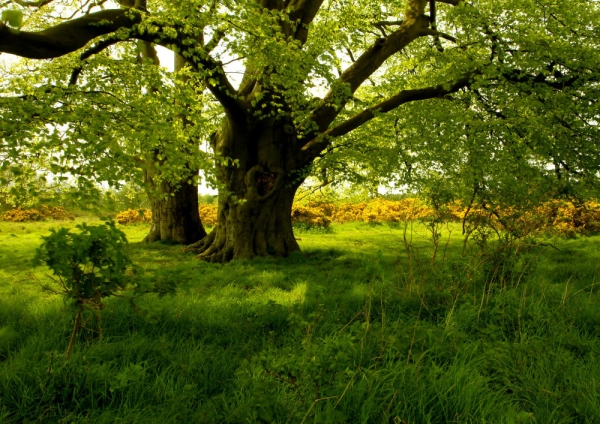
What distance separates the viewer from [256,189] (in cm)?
1031

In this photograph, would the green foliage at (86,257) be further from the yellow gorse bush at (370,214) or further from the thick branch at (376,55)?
the yellow gorse bush at (370,214)

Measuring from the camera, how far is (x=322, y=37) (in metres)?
11.0

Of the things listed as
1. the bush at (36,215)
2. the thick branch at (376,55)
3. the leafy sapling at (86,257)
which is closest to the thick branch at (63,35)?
the leafy sapling at (86,257)

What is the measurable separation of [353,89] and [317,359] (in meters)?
8.99

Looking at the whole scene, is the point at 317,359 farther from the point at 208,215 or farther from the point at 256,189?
the point at 208,215

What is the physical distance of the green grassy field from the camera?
104 inches

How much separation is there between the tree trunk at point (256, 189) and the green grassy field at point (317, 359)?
177 inches

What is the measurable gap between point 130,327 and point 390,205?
66.4 feet

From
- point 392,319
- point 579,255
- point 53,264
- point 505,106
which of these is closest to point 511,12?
point 505,106

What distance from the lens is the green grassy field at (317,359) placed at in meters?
2.63

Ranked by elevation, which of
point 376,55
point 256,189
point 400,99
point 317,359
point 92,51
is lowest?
point 317,359

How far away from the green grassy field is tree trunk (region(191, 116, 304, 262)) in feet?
14.8

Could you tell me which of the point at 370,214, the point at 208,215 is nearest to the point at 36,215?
the point at 208,215

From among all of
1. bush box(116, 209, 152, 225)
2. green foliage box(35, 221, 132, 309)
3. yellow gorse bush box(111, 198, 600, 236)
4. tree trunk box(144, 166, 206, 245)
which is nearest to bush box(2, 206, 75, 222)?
bush box(116, 209, 152, 225)
